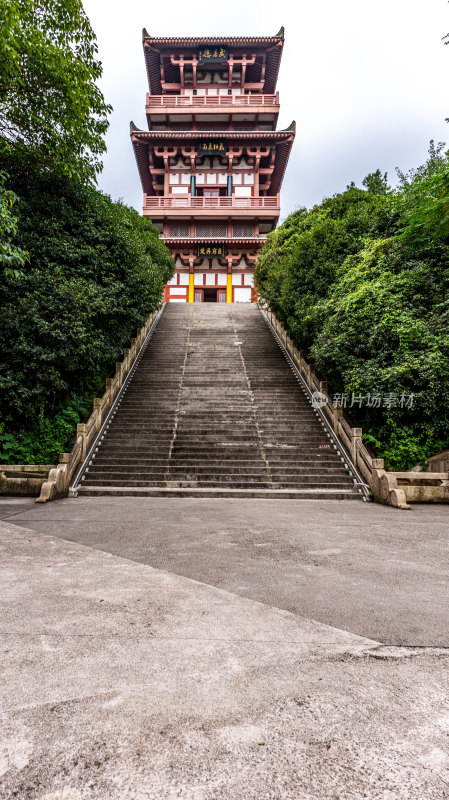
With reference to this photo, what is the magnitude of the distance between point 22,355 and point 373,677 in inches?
361

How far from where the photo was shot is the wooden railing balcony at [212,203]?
87.7 feet

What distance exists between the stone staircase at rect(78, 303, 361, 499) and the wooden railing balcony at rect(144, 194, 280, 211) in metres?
14.4

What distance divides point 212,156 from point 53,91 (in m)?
22.7

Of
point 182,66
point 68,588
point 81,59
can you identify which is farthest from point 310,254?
point 182,66

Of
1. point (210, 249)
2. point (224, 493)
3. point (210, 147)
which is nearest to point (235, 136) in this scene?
point (210, 147)

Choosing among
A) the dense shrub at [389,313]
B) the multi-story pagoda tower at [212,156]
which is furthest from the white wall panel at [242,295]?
the dense shrub at [389,313]

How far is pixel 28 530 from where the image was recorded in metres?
5.22

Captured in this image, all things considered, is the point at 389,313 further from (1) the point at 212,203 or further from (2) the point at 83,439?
(1) the point at 212,203

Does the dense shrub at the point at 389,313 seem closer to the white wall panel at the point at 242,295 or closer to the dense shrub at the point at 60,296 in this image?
the dense shrub at the point at 60,296

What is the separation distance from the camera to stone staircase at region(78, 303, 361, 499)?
9.02 m

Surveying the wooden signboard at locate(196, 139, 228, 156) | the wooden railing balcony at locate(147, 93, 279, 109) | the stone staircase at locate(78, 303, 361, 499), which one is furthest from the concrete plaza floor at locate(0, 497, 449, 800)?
the wooden railing balcony at locate(147, 93, 279, 109)

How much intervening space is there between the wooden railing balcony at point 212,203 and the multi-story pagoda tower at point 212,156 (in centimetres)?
7

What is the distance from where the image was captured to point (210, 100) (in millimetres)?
27719

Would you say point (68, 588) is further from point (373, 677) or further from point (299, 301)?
point (299, 301)
